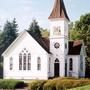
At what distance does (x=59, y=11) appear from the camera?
59.2 meters

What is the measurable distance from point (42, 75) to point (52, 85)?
19226 mm

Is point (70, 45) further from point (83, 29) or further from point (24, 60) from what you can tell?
point (83, 29)

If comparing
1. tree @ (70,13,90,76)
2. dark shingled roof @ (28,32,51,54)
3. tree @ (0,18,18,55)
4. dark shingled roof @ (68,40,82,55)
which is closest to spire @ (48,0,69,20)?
dark shingled roof @ (28,32,51,54)

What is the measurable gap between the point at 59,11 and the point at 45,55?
24.6ft

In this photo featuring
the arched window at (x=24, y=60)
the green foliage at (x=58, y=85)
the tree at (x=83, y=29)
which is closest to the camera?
the green foliage at (x=58, y=85)

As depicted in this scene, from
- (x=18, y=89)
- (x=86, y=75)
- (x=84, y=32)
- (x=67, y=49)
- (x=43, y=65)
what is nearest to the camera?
(x=18, y=89)

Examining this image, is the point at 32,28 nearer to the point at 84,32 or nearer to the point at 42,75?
the point at 84,32

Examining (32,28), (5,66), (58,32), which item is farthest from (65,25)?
(32,28)

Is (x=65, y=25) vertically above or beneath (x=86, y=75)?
above

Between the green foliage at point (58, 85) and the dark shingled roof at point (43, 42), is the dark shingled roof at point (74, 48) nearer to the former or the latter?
the dark shingled roof at point (43, 42)

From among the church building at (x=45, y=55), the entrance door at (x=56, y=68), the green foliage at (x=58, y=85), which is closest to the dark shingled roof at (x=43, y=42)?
the church building at (x=45, y=55)

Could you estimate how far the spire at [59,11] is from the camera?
5862 centimetres

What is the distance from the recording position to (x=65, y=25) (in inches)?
2343

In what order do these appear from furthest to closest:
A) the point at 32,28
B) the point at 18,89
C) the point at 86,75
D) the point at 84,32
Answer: the point at 32,28 → the point at 84,32 → the point at 86,75 → the point at 18,89
